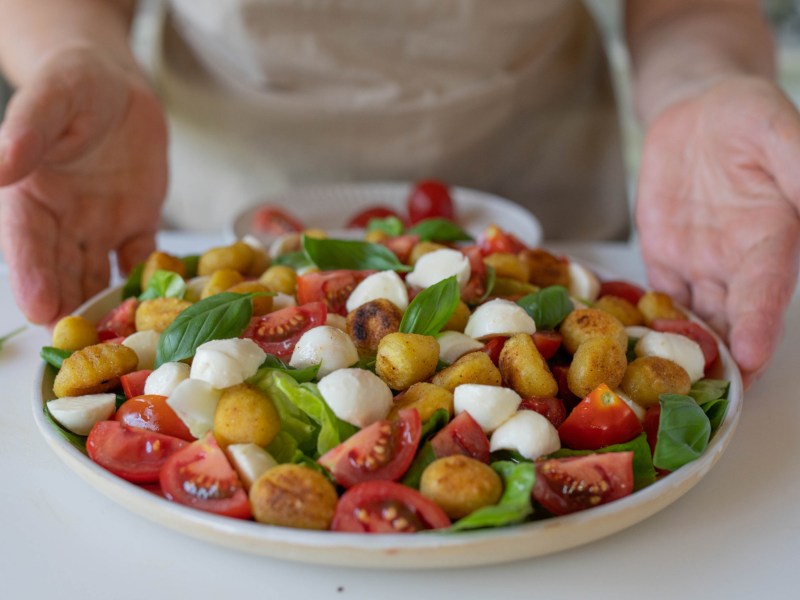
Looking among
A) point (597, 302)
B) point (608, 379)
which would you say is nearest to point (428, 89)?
point (597, 302)

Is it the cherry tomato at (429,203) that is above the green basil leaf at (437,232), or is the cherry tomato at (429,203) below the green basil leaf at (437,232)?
below

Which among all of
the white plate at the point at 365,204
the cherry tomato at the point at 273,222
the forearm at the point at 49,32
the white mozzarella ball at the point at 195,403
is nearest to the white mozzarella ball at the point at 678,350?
the white mozzarella ball at the point at 195,403

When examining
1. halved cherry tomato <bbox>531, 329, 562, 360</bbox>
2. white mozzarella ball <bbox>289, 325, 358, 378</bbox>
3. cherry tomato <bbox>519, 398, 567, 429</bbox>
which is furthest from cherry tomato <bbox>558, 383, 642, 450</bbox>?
white mozzarella ball <bbox>289, 325, 358, 378</bbox>

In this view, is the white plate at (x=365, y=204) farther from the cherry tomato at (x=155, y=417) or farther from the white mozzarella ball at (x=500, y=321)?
the cherry tomato at (x=155, y=417)

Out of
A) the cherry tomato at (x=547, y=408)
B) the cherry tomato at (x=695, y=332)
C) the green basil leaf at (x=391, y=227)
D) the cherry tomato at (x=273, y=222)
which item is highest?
the cherry tomato at (x=547, y=408)

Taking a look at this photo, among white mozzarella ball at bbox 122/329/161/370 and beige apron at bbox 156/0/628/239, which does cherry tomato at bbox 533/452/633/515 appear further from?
beige apron at bbox 156/0/628/239

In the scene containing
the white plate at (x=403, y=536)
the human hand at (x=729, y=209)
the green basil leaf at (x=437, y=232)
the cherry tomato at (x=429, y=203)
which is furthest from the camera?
the cherry tomato at (x=429, y=203)

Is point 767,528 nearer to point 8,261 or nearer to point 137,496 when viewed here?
point 137,496
